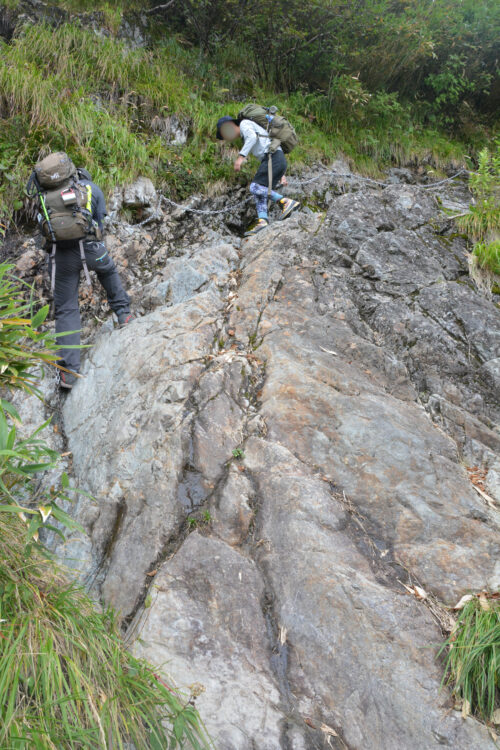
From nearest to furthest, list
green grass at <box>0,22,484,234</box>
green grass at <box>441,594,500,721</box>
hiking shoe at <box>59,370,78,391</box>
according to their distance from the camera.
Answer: green grass at <box>441,594,500,721</box>, hiking shoe at <box>59,370,78,391</box>, green grass at <box>0,22,484,234</box>

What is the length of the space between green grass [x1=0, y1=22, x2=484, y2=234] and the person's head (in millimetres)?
489

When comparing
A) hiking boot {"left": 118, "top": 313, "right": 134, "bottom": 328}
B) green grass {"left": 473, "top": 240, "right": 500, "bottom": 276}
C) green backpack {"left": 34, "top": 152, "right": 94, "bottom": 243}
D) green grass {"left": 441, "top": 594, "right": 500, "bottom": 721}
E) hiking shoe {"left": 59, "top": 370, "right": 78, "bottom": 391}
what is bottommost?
hiking shoe {"left": 59, "top": 370, "right": 78, "bottom": 391}

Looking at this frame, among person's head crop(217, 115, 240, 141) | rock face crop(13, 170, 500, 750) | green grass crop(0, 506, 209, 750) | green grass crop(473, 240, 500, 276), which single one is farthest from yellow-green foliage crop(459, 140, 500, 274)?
green grass crop(0, 506, 209, 750)

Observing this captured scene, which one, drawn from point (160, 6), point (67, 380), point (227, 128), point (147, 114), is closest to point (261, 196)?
point (227, 128)

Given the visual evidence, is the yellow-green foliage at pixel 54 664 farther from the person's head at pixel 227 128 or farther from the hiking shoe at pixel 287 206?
the person's head at pixel 227 128

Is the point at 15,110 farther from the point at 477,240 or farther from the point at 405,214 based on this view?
the point at 477,240

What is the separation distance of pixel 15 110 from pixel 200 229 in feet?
9.59

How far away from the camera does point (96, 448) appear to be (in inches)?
154

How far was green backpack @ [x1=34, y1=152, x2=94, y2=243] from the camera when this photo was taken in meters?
4.47

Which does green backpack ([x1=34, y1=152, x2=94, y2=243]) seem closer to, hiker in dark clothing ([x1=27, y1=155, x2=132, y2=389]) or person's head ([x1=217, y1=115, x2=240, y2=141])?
hiker in dark clothing ([x1=27, y1=155, x2=132, y2=389])

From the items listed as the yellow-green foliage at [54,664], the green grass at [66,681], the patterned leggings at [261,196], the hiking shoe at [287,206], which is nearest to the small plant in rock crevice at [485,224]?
the hiking shoe at [287,206]

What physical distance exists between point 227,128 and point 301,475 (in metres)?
5.40

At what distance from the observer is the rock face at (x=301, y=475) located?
2.53 metres

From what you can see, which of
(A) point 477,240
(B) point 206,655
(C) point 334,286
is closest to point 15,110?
(C) point 334,286
